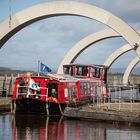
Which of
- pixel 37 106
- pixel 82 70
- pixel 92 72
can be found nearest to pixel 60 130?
pixel 37 106

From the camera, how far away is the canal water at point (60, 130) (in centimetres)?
2111

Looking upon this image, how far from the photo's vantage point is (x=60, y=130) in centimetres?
2347

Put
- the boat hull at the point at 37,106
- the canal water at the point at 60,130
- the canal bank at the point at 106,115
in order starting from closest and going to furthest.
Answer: the canal water at the point at 60,130
the canal bank at the point at 106,115
the boat hull at the point at 37,106

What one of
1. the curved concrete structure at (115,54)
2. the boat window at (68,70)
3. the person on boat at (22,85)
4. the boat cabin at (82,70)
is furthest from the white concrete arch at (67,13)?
the curved concrete structure at (115,54)

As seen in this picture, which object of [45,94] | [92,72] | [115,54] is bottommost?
[45,94]

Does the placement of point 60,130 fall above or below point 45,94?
below

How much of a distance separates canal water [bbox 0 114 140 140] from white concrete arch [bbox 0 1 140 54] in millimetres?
9071

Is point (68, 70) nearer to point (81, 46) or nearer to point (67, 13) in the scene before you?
point (67, 13)

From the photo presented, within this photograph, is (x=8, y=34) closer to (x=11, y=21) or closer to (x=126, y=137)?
(x=11, y=21)

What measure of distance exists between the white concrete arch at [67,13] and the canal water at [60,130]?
9071mm

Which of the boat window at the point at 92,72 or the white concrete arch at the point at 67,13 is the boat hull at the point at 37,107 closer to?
the white concrete arch at the point at 67,13

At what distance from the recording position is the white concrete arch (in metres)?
34.6

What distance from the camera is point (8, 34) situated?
35.3 metres

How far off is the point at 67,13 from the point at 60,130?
531 inches
